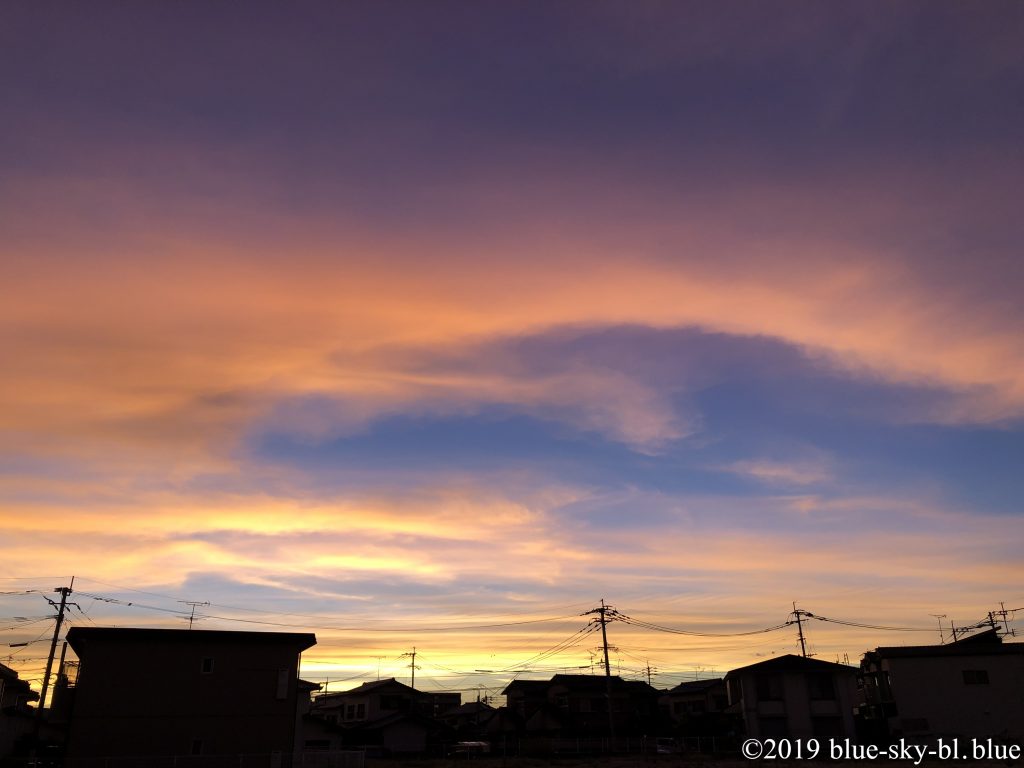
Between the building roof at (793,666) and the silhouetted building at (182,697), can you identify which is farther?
the building roof at (793,666)

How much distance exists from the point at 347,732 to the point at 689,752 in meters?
27.7

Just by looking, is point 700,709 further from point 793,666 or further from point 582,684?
point 793,666

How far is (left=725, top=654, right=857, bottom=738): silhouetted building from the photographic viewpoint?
54344mm

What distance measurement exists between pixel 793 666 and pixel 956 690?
11.0 m

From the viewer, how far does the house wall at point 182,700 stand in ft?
110

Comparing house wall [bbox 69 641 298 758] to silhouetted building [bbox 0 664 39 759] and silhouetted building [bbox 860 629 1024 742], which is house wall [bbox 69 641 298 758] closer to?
silhouetted building [bbox 0 664 39 759]

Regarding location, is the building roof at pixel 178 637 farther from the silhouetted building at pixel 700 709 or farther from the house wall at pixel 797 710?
the silhouetted building at pixel 700 709

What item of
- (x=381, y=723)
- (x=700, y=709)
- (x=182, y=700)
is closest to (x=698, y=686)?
(x=700, y=709)

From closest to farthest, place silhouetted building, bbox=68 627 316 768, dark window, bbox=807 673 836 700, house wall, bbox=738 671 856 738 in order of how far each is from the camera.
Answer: silhouetted building, bbox=68 627 316 768
house wall, bbox=738 671 856 738
dark window, bbox=807 673 836 700

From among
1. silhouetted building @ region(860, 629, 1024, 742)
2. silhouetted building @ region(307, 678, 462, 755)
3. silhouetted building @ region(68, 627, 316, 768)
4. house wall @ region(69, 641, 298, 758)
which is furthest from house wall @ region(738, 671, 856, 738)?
house wall @ region(69, 641, 298, 758)

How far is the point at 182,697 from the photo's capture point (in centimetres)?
3478
